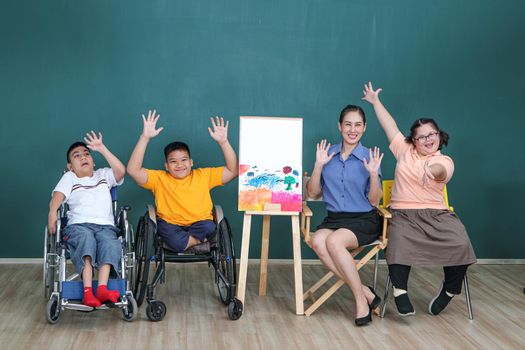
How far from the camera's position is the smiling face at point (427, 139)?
4.50m

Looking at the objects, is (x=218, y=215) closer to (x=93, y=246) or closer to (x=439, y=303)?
(x=93, y=246)

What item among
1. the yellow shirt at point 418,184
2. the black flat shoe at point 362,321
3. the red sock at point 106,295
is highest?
the yellow shirt at point 418,184

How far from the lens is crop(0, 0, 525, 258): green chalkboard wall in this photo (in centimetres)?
538

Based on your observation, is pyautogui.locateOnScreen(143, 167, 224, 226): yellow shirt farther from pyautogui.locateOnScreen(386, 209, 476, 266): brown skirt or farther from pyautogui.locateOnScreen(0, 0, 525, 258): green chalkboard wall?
pyautogui.locateOnScreen(386, 209, 476, 266): brown skirt

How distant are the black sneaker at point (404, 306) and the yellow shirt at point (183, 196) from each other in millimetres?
1249

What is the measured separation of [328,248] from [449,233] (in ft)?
2.32

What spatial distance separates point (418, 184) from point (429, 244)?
15.0 inches

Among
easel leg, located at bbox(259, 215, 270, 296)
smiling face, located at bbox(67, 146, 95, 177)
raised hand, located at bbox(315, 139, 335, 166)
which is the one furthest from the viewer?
easel leg, located at bbox(259, 215, 270, 296)

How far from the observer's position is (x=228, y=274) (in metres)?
4.33

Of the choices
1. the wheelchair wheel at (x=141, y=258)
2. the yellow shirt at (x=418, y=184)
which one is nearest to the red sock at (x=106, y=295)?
the wheelchair wheel at (x=141, y=258)

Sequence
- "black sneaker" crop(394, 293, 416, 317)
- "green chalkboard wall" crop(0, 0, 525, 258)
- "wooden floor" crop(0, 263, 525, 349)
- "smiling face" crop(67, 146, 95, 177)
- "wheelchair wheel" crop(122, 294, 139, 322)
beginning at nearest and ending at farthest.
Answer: "wooden floor" crop(0, 263, 525, 349) → "wheelchair wheel" crop(122, 294, 139, 322) → "black sneaker" crop(394, 293, 416, 317) → "smiling face" crop(67, 146, 95, 177) → "green chalkboard wall" crop(0, 0, 525, 258)

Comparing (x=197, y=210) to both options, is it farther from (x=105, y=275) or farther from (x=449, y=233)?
(x=449, y=233)

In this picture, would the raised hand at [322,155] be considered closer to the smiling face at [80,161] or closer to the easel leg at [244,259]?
the easel leg at [244,259]

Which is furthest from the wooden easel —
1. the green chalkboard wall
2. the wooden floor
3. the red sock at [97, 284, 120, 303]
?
Result: the green chalkboard wall
